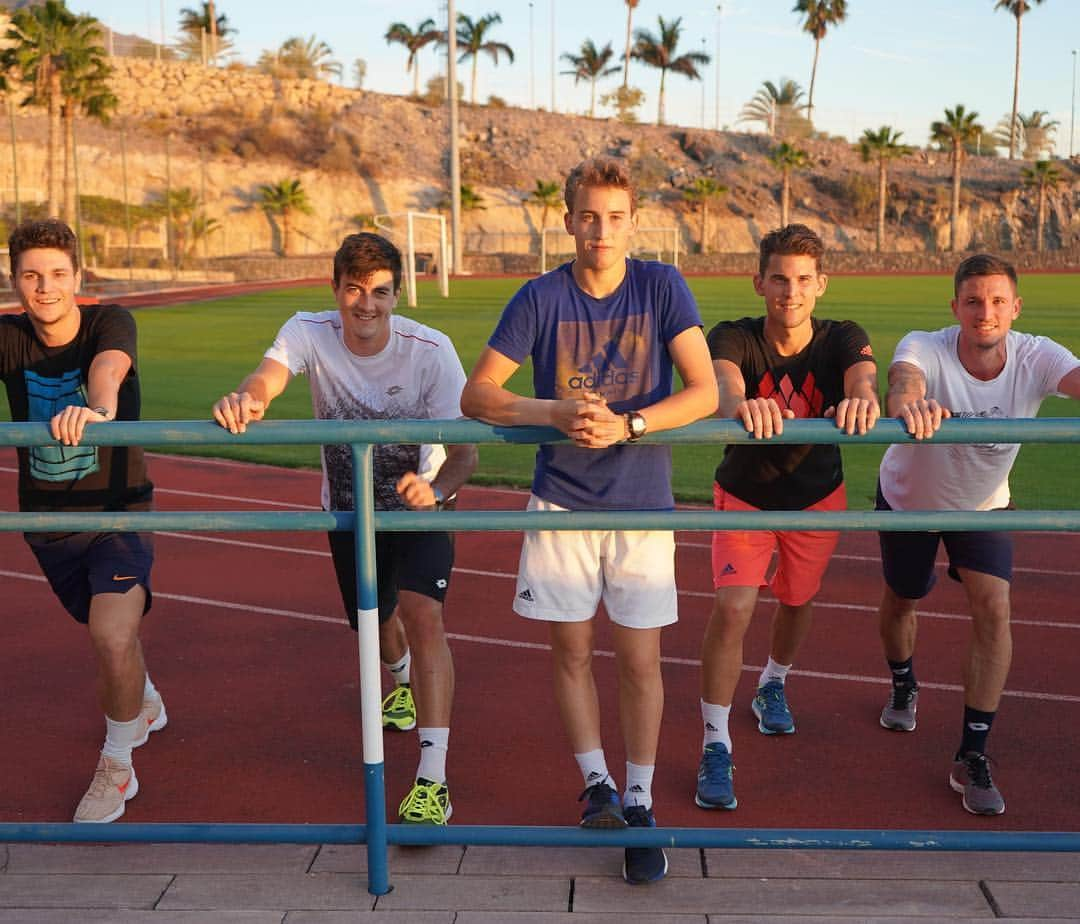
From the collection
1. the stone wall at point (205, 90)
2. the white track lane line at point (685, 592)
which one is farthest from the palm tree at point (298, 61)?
the white track lane line at point (685, 592)

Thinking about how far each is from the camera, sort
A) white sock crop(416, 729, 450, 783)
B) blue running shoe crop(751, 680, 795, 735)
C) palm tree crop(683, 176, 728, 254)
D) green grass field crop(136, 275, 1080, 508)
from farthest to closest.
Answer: palm tree crop(683, 176, 728, 254) < green grass field crop(136, 275, 1080, 508) < blue running shoe crop(751, 680, 795, 735) < white sock crop(416, 729, 450, 783)

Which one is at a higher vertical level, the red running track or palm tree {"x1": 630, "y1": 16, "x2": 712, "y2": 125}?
palm tree {"x1": 630, "y1": 16, "x2": 712, "y2": 125}

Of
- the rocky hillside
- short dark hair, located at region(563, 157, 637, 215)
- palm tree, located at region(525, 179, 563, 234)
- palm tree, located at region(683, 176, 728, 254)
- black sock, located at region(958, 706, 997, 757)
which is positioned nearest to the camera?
short dark hair, located at region(563, 157, 637, 215)

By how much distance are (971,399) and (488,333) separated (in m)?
19.3

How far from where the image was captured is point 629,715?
3.58 meters

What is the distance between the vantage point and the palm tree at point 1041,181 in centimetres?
8100

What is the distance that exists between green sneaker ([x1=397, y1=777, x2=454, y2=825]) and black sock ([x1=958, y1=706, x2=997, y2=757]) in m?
1.67

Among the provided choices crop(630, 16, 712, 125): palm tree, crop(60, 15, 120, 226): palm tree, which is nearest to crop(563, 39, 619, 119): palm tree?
crop(630, 16, 712, 125): palm tree

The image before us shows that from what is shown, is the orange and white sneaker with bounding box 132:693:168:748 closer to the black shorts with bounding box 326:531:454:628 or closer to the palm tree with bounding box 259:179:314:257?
the black shorts with bounding box 326:531:454:628

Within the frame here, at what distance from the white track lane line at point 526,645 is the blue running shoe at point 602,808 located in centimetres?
192

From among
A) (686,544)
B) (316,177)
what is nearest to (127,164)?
(316,177)

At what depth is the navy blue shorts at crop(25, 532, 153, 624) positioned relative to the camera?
3924 millimetres

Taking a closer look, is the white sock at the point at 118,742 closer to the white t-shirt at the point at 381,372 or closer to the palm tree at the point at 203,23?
the white t-shirt at the point at 381,372

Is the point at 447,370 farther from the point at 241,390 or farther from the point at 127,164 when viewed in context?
the point at 127,164
